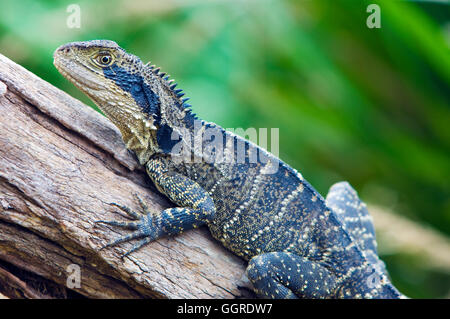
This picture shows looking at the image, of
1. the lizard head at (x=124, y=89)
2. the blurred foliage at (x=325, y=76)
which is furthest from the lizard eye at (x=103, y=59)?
the blurred foliage at (x=325, y=76)

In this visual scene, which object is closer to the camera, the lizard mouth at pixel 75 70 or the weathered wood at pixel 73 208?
the weathered wood at pixel 73 208

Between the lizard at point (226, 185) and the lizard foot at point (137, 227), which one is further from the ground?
the lizard at point (226, 185)

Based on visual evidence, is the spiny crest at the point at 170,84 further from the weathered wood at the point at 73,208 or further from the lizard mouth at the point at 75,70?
the weathered wood at the point at 73,208

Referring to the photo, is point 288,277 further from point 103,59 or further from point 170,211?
point 103,59

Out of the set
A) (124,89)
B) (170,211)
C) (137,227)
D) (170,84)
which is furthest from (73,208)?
(170,84)
